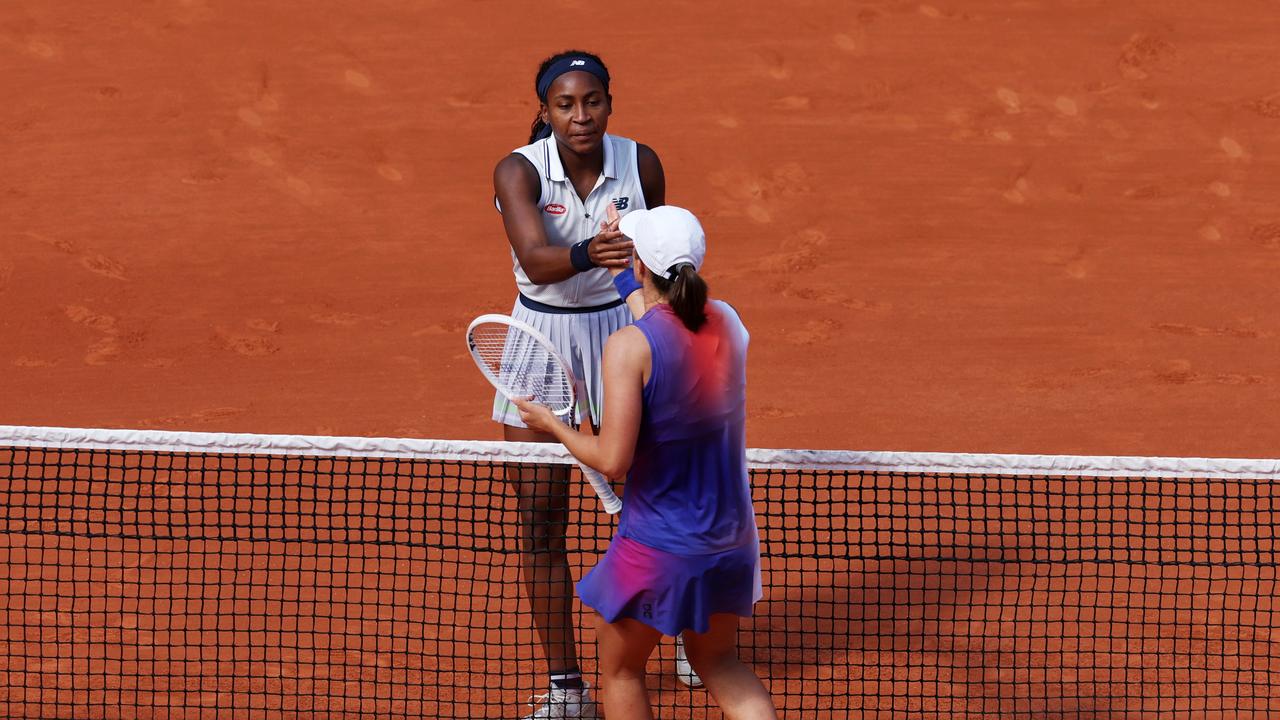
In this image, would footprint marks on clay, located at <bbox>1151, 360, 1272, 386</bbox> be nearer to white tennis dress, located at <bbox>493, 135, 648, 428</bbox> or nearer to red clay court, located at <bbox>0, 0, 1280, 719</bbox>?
red clay court, located at <bbox>0, 0, 1280, 719</bbox>

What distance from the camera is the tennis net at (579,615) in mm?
5039

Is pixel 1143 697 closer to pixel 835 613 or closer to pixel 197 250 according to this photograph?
pixel 835 613

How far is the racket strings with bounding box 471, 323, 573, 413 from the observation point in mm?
4547

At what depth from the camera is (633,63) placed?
13422 mm

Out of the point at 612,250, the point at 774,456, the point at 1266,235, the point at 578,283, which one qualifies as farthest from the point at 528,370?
the point at 1266,235

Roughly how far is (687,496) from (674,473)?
7 cm

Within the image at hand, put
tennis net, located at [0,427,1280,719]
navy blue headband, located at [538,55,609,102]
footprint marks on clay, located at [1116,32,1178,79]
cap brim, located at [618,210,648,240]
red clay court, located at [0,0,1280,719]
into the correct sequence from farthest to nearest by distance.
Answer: footprint marks on clay, located at [1116,32,1178,79] → red clay court, located at [0,0,1280,719] → tennis net, located at [0,427,1280,719] → navy blue headband, located at [538,55,609,102] → cap brim, located at [618,210,648,240]

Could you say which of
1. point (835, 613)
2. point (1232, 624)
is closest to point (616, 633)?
point (835, 613)

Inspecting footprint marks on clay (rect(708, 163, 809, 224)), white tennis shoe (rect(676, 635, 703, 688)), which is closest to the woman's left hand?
white tennis shoe (rect(676, 635, 703, 688))

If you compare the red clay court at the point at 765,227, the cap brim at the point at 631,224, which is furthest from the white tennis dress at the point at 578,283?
the red clay court at the point at 765,227

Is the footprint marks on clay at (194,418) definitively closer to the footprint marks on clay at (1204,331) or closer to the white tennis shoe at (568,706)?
the white tennis shoe at (568,706)

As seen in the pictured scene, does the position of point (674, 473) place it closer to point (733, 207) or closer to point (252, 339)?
point (252, 339)

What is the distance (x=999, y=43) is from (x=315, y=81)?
6231mm

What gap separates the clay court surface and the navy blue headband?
13.0 ft
